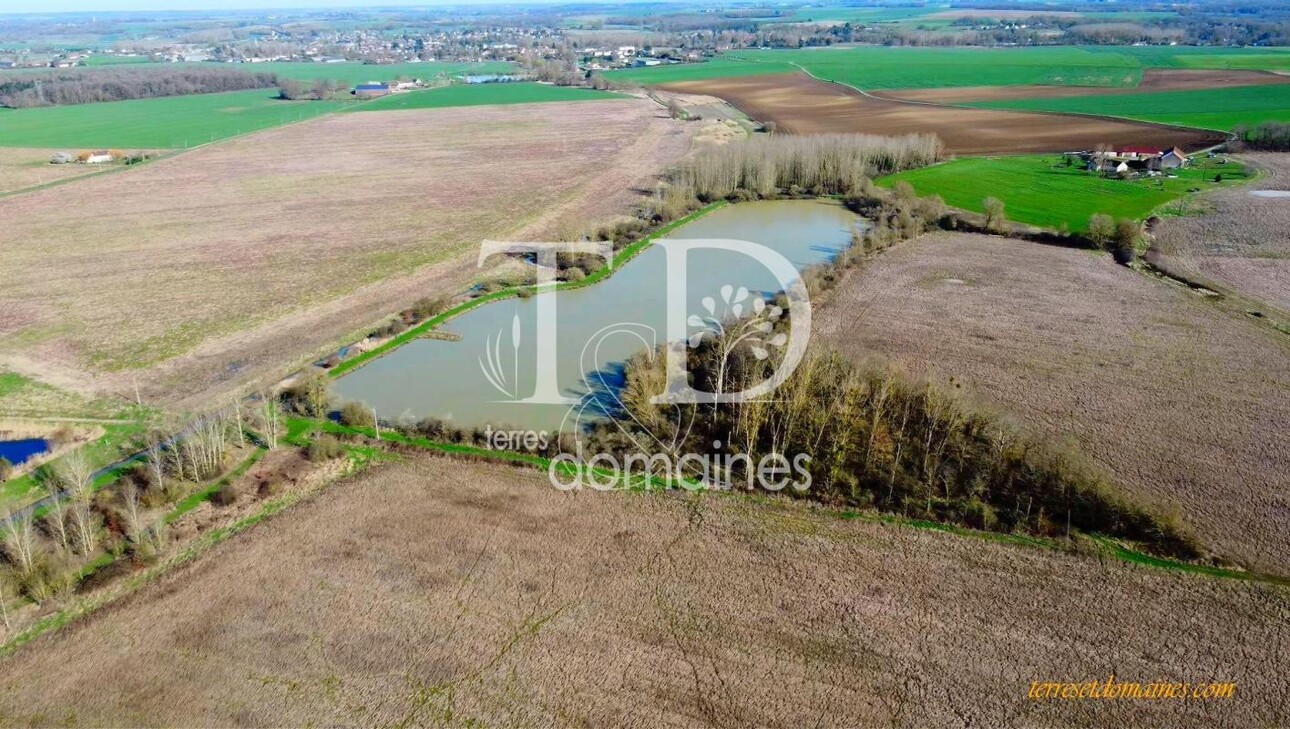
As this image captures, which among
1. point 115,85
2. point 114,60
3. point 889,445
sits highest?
point 114,60

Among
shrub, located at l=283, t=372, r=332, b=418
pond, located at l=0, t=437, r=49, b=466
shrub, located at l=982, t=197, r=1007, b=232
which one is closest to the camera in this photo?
pond, located at l=0, t=437, r=49, b=466

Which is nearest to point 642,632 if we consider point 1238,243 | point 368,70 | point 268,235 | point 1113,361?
point 1113,361

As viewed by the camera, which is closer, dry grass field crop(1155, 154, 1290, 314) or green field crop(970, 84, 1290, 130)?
dry grass field crop(1155, 154, 1290, 314)

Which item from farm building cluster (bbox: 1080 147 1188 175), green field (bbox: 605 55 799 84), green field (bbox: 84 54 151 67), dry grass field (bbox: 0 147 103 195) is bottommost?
dry grass field (bbox: 0 147 103 195)

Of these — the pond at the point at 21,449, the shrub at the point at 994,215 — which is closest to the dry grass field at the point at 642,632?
the pond at the point at 21,449

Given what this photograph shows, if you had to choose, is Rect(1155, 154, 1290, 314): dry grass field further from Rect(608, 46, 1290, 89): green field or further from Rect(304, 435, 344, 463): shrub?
Rect(608, 46, 1290, 89): green field

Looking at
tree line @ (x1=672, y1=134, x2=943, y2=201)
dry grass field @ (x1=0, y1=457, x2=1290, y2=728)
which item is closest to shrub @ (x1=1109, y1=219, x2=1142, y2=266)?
tree line @ (x1=672, y1=134, x2=943, y2=201)

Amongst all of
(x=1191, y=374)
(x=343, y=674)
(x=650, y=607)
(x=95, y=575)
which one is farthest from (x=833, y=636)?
(x=1191, y=374)

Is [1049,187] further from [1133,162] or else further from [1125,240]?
[1125,240]
